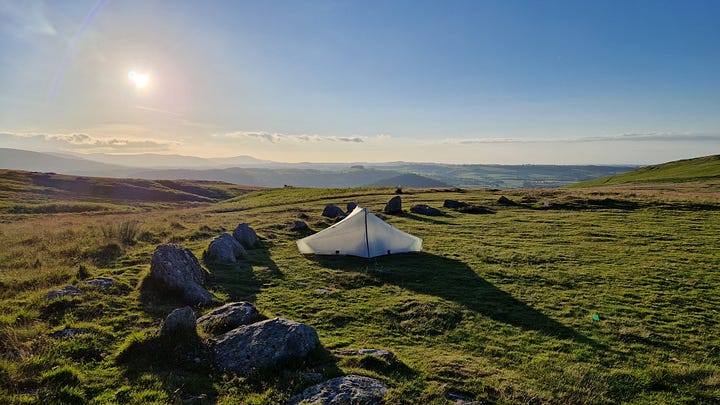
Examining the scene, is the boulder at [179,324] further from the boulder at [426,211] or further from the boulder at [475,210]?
the boulder at [475,210]

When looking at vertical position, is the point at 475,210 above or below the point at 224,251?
above

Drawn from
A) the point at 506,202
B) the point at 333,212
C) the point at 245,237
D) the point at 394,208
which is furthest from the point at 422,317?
the point at 506,202

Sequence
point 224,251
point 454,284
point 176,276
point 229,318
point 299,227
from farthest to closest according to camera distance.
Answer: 1. point 299,227
2. point 224,251
3. point 454,284
4. point 176,276
5. point 229,318

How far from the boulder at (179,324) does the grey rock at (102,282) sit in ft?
21.4

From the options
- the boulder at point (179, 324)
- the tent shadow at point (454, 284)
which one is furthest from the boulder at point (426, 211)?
the boulder at point (179, 324)

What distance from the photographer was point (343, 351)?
10.2 metres

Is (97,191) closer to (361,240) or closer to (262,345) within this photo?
(361,240)

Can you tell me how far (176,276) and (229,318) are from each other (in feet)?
15.2

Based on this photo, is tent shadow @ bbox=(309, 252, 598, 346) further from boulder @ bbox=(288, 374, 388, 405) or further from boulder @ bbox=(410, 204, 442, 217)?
boulder @ bbox=(410, 204, 442, 217)

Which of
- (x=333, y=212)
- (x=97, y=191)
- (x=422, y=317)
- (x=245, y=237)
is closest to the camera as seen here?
(x=422, y=317)

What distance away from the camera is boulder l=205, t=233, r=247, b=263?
1981 centimetres

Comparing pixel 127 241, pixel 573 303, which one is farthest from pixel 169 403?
pixel 127 241

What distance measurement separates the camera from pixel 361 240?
22.2 m

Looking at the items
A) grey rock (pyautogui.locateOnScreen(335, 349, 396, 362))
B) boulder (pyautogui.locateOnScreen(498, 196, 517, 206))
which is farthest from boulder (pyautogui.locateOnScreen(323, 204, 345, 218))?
grey rock (pyautogui.locateOnScreen(335, 349, 396, 362))
